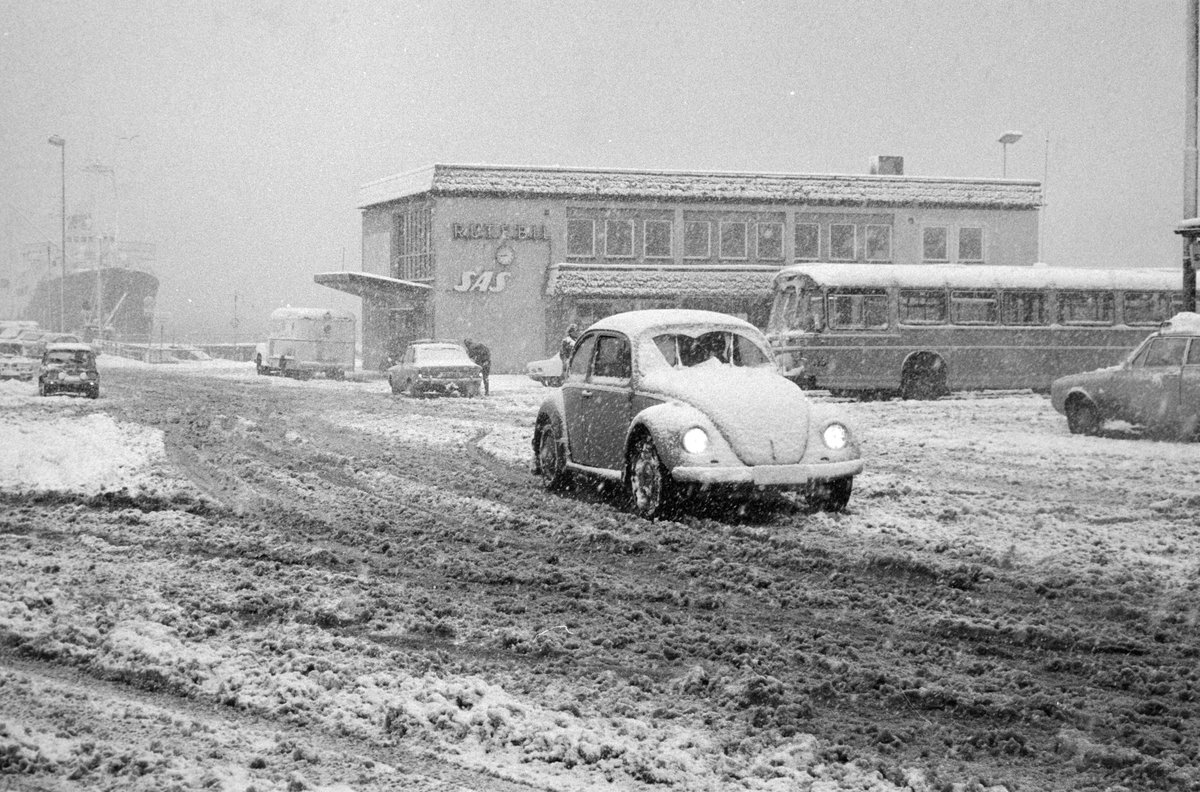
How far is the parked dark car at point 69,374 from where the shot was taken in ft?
97.6

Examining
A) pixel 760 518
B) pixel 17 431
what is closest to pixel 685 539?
pixel 760 518

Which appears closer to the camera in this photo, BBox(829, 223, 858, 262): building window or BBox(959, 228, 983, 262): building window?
BBox(829, 223, 858, 262): building window

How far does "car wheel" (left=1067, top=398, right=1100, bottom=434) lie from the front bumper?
390 inches

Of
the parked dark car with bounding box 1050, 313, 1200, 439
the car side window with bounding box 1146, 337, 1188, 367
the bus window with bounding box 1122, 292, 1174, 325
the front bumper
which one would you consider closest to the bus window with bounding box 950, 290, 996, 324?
the bus window with bounding box 1122, 292, 1174, 325

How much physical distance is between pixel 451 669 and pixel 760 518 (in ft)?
17.4

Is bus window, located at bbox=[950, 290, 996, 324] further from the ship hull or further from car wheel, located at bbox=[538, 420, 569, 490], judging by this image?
the ship hull

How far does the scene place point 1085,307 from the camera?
3247 cm

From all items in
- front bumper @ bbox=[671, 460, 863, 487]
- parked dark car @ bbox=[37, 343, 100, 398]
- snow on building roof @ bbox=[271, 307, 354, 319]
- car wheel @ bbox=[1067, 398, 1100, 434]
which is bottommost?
front bumper @ bbox=[671, 460, 863, 487]

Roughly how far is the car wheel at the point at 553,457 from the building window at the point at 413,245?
1427 inches

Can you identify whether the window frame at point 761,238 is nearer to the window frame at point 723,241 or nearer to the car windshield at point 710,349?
the window frame at point 723,241

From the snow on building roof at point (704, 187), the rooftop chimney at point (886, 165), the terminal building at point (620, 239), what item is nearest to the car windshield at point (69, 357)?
the terminal building at point (620, 239)

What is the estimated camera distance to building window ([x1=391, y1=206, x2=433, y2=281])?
49031 millimetres

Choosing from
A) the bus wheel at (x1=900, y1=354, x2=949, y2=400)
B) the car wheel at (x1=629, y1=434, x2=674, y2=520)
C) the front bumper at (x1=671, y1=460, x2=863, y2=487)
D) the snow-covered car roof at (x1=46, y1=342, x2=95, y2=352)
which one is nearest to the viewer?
the front bumper at (x1=671, y1=460, x2=863, y2=487)

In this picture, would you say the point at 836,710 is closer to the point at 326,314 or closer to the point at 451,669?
the point at 451,669
